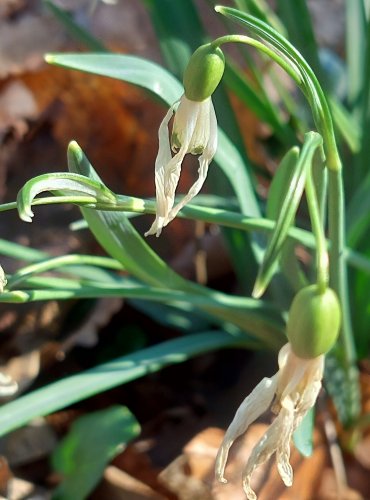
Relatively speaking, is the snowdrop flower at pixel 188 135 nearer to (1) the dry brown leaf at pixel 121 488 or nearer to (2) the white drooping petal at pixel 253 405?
(2) the white drooping petal at pixel 253 405

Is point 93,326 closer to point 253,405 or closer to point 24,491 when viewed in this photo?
point 24,491

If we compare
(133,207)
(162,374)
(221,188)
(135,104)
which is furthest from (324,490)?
(135,104)

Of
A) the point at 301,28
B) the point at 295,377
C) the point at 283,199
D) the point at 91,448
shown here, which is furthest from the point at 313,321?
the point at 301,28

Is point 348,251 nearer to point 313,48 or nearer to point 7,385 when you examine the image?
point 313,48

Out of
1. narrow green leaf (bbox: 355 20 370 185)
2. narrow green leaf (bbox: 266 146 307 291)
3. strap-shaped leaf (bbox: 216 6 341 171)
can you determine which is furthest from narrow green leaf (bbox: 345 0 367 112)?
strap-shaped leaf (bbox: 216 6 341 171)

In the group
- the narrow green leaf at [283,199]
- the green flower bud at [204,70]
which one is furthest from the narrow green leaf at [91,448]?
the green flower bud at [204,70]

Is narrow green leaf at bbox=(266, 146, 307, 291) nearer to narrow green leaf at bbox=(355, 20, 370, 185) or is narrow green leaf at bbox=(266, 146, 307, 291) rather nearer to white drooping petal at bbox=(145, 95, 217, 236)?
white drooping petal at bbox=(145, 95, 217, 236)
